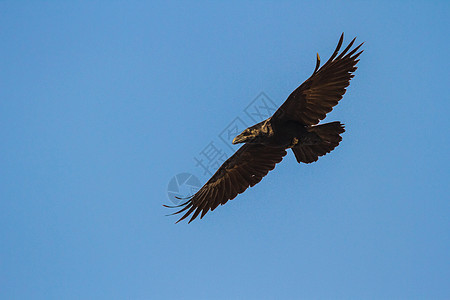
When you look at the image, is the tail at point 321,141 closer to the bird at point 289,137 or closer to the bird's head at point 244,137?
the bird at point 289,137

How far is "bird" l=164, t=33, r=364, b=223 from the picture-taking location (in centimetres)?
915

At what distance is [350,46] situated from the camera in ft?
29.0

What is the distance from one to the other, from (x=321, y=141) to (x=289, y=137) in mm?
629

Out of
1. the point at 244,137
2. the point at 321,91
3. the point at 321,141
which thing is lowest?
the point at 321,141

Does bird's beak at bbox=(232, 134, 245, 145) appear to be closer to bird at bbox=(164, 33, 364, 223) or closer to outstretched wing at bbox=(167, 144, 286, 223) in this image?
bird at bbox=(164, 33, 364, 223)

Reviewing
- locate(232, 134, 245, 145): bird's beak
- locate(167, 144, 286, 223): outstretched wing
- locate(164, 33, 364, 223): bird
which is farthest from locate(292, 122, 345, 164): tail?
locate(232, 134, 245, 145): bird's beak

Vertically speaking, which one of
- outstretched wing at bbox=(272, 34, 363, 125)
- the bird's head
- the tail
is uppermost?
the bird's head

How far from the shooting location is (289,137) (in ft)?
31.7

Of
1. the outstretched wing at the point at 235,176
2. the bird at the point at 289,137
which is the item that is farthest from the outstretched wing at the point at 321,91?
the outstretched wing at the point at 235,176

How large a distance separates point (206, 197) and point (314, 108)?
121 inches

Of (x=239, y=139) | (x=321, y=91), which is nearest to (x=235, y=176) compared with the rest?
(x=239, y=139)

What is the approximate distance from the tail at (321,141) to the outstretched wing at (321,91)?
192 millimetres

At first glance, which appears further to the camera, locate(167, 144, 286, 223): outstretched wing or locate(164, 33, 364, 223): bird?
locate(167, 144, 286, 223): outstretched wing

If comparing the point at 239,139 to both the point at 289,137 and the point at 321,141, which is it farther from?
the point at 321,141
